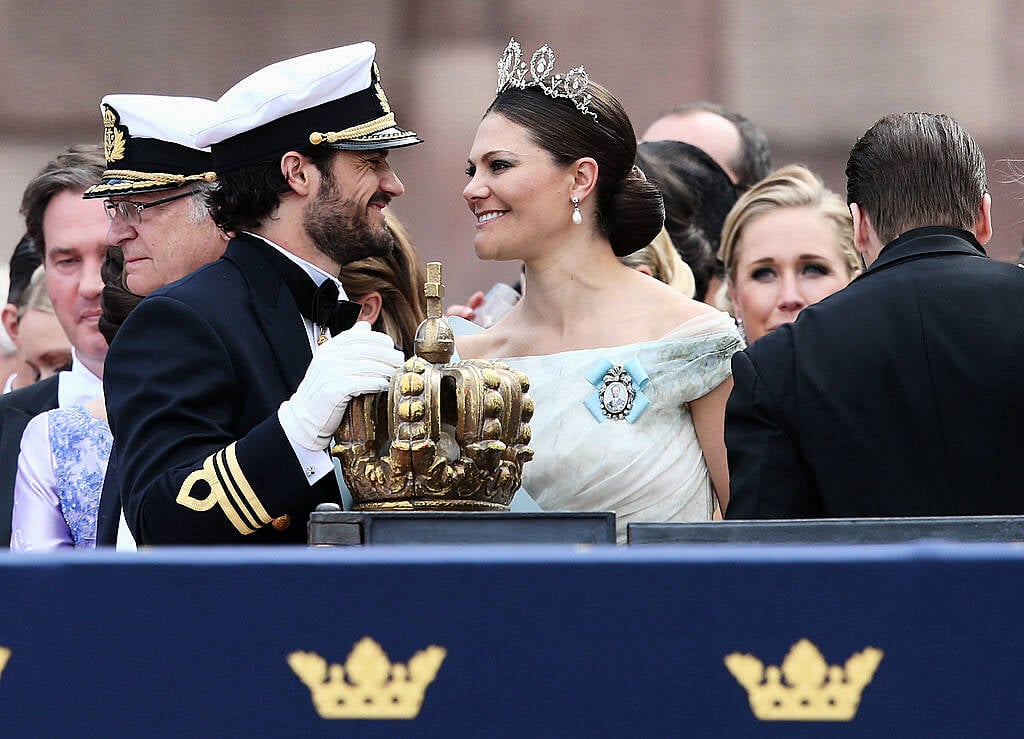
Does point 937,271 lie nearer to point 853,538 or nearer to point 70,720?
point 853,538

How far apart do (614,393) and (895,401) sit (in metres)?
0.78

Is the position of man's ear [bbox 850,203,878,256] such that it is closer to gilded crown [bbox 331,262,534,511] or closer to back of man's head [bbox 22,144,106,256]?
gilded crown [bbox 331,262,534,511]

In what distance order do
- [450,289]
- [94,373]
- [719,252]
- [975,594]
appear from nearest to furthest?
[975,594], [94,373], [719,252], [450,289]

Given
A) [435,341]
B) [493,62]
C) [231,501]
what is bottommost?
[231,501]

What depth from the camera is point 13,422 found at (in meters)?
4.26

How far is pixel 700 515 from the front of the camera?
11.5ft

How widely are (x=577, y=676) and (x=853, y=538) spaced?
53 centimetres

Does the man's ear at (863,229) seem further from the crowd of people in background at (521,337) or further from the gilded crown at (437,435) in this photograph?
the gilded crown at (437,435)

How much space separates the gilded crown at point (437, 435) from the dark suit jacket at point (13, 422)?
5.98 ft

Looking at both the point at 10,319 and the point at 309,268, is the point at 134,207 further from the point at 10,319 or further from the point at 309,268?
the point at 10,319

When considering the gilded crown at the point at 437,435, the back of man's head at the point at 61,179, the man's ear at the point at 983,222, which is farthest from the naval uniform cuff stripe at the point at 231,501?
the back of man's head at the point at 61,179

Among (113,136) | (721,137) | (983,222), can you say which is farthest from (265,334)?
(721,137)

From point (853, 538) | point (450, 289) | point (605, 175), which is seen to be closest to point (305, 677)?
point (853, 538)

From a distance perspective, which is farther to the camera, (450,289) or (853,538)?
(450,289)
